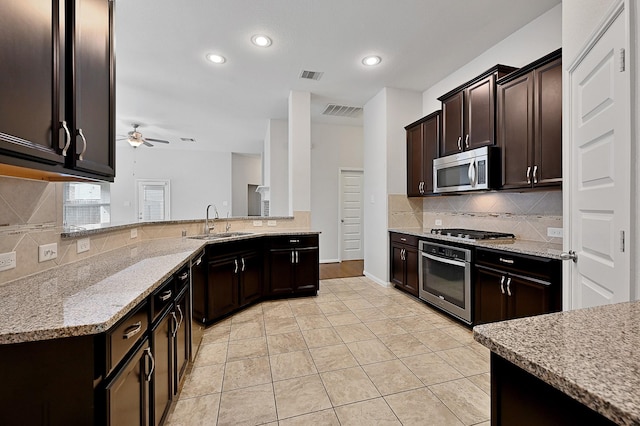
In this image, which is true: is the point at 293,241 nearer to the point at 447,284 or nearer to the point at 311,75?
the point at 447,284

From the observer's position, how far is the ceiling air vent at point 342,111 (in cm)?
517

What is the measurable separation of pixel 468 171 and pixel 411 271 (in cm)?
146

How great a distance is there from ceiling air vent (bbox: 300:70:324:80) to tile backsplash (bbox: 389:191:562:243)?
6.48ft

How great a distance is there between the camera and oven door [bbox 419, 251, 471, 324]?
286 centimetres

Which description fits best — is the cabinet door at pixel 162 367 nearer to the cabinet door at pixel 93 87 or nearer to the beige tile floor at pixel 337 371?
the beige tile floor at pixel 337 371

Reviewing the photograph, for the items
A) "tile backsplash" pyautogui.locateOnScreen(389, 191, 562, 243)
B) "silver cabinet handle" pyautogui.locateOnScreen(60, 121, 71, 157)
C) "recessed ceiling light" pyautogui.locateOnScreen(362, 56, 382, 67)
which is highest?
"recessed ceiling light" pyautogui.locateOnScreen(362, 56, 382, 67)

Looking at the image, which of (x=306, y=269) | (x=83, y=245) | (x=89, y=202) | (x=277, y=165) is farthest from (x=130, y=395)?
(x=89, y=202)

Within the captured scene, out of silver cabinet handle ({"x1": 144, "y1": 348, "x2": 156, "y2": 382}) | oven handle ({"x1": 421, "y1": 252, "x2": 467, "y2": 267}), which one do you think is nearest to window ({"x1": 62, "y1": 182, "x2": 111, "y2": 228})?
silver cabinet handle ({"x1": 144, "y1": 348, "x2": 156, "y2": 382})

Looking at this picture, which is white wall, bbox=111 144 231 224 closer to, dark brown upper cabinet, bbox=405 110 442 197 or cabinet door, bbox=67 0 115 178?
dark brown upper cabinet, bbox=405 110 442 197

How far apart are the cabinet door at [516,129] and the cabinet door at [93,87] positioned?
10.1ft

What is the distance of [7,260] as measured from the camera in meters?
1.30

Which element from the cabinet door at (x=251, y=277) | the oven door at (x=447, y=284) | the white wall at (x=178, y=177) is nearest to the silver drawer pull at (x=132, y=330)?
the cabinet door at (x=251, y=277)

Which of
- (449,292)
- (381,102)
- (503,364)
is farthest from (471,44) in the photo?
(503,364)

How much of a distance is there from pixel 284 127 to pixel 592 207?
523 cm
